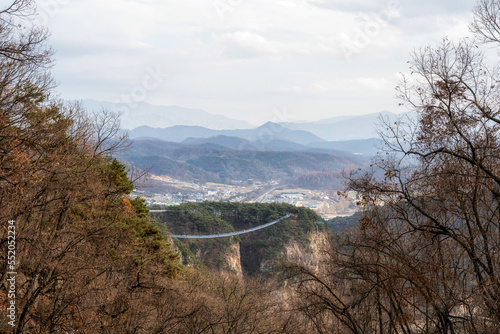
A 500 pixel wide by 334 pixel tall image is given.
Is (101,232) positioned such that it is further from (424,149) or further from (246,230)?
(246,230)

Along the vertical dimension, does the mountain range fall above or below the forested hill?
above

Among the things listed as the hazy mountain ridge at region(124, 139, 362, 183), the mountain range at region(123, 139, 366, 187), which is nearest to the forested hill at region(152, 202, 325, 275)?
the mountain range at region(123, 139, 366, 187)

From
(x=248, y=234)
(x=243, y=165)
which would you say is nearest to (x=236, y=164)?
(x=243, y=165)

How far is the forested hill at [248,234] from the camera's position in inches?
1742

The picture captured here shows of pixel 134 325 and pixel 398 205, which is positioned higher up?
pixel 398 205

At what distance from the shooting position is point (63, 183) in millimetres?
11742

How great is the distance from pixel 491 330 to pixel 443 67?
18.0 feet

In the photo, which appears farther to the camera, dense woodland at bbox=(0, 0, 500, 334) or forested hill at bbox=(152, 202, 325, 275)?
forested hill at bbox=(152, 202, 325, 275)

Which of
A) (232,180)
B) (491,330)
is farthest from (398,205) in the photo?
(232,180)

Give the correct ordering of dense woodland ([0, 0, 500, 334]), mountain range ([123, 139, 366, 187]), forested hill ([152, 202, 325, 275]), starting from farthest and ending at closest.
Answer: mountain range ([123, 139, 366, 187]) < forested hill ([152, 202, 325, 275]) < dense woodland ([0, 0, 500, 334])

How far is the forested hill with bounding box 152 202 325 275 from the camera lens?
44.2 meters

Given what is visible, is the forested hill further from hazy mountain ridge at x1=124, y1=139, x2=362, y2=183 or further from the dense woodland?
hazy mountain ridge at x1=124, y1=139, x2=362, y2=183

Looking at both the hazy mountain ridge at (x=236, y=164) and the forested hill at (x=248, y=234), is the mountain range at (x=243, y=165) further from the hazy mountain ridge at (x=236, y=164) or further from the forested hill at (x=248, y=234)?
the forested hill at (x=248, y=234)

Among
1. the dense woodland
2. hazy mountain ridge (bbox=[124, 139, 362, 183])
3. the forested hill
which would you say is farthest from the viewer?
hazy mountain ridge (bbox=[124, 139, 362, 183])
